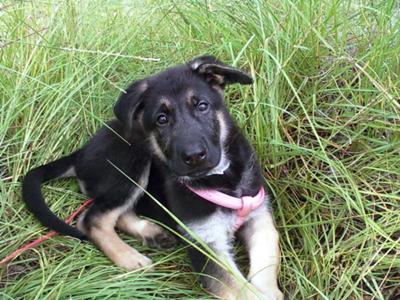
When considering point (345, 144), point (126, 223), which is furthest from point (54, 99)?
point (345, 144)

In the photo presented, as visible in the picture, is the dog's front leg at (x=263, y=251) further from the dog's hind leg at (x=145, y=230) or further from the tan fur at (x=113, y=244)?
the tan fur at (x=113, y=244)

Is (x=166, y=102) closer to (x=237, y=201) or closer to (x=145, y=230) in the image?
(x=237, y=201)

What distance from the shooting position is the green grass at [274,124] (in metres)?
2.67

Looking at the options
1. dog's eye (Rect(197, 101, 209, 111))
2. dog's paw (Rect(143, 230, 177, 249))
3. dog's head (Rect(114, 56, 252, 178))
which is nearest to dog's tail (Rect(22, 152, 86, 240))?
dog's paw (Rect(143, 230, 177, 249))

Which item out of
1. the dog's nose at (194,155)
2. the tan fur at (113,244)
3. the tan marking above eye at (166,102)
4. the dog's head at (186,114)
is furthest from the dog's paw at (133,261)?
the tan marking above eye at (166,102)

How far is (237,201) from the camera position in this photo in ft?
9.51

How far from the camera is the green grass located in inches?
105

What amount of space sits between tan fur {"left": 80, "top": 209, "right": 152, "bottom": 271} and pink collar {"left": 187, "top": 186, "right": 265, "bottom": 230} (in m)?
0.46

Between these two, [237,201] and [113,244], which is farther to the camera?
[113,244]

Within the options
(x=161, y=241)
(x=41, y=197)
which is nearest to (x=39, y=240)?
(x=41, y=197)

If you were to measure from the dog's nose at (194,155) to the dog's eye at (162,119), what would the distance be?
308 millimetres

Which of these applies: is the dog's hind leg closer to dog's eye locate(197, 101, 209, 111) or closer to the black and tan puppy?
the black and tan puppy

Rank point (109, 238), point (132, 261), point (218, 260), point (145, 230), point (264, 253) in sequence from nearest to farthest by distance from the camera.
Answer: point (218, 260) → point (264, 253) → point (132, 261) → point (109, 238) → point (145, 230)

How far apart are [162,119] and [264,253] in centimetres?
84
